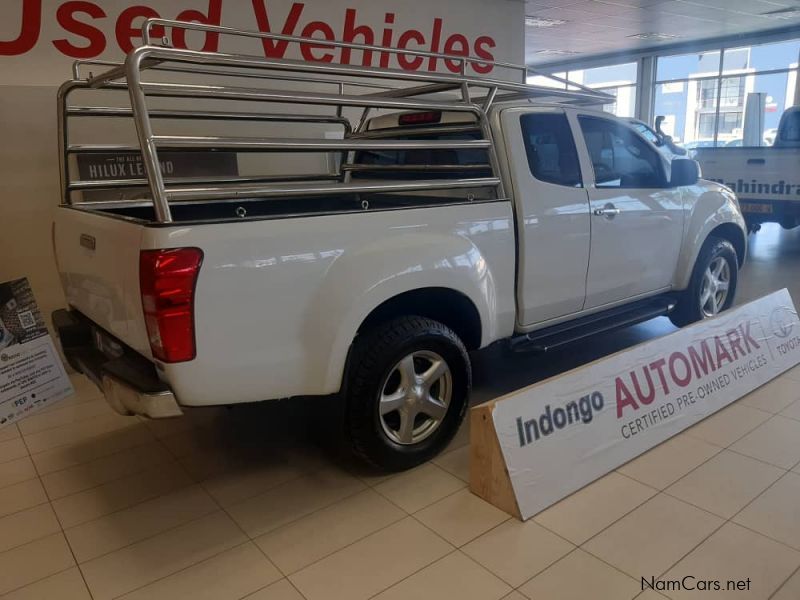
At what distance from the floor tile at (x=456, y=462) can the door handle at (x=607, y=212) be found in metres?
1.50

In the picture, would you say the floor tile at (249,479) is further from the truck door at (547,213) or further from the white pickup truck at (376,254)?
the truck door at (547,213)

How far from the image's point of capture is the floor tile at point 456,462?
2.95m

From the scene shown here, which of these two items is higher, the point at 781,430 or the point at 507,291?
the point at 507,291

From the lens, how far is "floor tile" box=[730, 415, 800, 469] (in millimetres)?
2963

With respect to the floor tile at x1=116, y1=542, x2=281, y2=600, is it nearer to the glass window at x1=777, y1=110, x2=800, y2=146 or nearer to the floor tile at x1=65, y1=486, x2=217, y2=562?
the floor tile at x1=65, y1=486, x2=217, y2=562

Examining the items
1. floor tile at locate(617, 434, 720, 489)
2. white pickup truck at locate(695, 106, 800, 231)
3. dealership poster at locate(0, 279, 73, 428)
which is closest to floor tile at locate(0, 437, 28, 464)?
dealership poster at locate(0, 279, 73, 428)

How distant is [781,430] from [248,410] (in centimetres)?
290

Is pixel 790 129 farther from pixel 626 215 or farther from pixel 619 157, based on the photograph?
pixel 626 215

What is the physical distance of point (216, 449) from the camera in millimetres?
3281

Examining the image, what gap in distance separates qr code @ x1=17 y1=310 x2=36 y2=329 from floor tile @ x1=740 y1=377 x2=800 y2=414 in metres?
4.33

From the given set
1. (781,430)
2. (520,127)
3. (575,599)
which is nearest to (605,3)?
(520,127)

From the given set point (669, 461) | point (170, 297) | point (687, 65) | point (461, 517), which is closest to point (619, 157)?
point (669, 461)

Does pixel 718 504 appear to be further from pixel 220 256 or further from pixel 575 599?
pixel 220 256

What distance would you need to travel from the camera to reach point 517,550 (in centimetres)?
238
